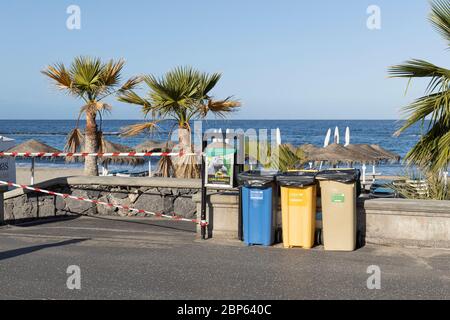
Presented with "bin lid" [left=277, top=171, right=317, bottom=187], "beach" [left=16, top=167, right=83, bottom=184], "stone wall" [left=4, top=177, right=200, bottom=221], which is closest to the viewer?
"bin lid" [left=277, top=171, right=317, bottom=187]

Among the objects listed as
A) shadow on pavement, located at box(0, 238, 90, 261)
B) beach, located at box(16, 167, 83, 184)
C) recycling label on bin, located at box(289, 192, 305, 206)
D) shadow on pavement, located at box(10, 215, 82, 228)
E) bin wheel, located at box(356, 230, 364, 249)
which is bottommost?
beach, located at box(16, 167, 83, 184)

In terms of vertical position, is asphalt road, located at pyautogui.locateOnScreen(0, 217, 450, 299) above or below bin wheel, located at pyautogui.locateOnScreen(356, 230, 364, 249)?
below

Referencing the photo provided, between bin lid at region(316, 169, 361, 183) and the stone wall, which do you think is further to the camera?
the stone wall

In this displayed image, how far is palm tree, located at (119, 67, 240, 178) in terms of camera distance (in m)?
13.0

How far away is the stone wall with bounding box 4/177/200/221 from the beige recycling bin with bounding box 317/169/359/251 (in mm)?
3386

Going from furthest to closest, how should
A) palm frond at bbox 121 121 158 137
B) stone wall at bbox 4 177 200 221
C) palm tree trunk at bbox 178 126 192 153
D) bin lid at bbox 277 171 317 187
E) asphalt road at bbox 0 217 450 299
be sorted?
palm frond at bbox 121 121 158 137
palm tree trunk at bbox 178 126 192 153
stone wall at bbox 4 177 200 221
bin lid at bbox 277 171 317 187
asphalt road at bbox 0 217 450 299

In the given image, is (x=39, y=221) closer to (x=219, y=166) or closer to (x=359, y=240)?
(x=219, y=166)

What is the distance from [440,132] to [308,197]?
248 centimetres

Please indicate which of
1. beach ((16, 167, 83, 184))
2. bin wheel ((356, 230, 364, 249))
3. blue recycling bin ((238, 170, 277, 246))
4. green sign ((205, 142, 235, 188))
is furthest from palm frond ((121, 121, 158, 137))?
beach ((16, 167, 83, 184))

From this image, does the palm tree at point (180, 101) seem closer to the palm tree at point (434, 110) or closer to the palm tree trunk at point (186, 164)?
the palm tree trunk at point (186, 164)

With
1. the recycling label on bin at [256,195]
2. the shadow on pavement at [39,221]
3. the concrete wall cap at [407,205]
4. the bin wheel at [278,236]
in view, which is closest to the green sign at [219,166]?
→ the recycling label on bin at [256,195]

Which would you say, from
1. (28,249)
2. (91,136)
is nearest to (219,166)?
(28,249)

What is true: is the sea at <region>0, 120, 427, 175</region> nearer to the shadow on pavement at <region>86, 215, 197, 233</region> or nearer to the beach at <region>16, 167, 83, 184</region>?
the shadow on pavement at <region>86, 215, 197, 233</region>
